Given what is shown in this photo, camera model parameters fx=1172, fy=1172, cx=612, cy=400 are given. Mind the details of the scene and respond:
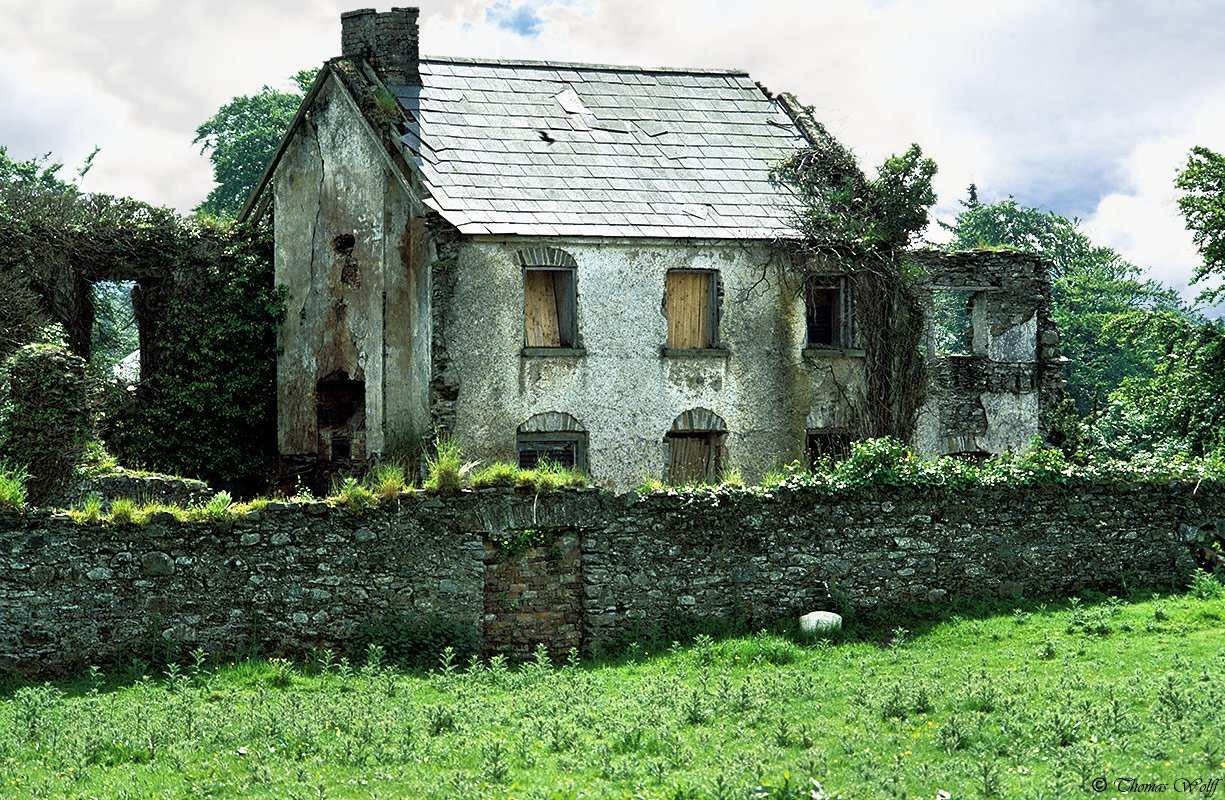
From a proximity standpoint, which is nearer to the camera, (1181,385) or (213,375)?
(213,375)

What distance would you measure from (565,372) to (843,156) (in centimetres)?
674

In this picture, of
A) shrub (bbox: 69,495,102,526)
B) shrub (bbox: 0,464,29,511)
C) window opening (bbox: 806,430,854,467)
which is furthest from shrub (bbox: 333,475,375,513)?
window opening (bbox: 806,430,854,467)

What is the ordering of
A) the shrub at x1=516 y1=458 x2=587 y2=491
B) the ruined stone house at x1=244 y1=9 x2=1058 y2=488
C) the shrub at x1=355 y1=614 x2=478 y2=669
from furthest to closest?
the ruined stone house at x1=244 y1=9 x2=1058 y2=488
the shrub at x1=516 y1=458 x2=587 y2=491
the shrub at x1=355 y1=614 x2=478 y2=669

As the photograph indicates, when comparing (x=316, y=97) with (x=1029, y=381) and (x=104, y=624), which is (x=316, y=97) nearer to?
(x=104, y=624)

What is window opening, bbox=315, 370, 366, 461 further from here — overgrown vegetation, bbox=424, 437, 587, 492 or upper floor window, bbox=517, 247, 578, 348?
overgrown vegetation, bbox=424, 437, 587, 492

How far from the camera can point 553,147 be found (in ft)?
65.0

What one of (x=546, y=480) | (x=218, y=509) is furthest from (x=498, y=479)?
(x=218, y=509)

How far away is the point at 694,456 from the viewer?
1922 cm

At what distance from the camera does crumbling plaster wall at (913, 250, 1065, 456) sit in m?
22.5

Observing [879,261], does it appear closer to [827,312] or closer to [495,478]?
[827,312]

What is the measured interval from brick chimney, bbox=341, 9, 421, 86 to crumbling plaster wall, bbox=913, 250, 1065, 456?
10.3 m

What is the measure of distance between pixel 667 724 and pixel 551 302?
990 centimetres

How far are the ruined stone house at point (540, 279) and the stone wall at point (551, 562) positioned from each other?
454 cm

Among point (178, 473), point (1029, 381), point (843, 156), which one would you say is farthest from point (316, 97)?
point (1029, 381)
